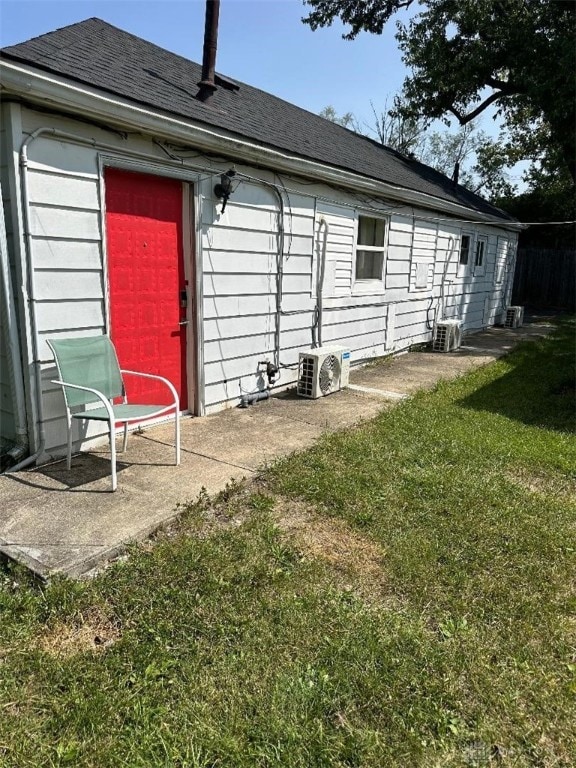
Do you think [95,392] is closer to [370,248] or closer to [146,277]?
[146,277]

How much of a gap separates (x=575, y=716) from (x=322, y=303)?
17.7 ft

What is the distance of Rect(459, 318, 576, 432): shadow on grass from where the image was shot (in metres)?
5.39

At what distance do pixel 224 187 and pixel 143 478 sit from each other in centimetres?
277

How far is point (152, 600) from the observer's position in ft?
7.80

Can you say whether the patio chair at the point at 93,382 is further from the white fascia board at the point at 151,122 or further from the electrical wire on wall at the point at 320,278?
the electrical wire on wall at the point at 320,278

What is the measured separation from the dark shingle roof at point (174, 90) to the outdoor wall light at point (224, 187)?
1.44ft

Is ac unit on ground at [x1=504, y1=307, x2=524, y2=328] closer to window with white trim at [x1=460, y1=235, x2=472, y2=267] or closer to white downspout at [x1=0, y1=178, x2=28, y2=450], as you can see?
window with white trim at [x1=460, y1=235, x2=472, y2=267]

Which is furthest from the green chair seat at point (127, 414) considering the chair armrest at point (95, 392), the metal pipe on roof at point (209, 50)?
the metal pipe on roof at point (209, 50)

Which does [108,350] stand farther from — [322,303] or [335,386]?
[322,303]

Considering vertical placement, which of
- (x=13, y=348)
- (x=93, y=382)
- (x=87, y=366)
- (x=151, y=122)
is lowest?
(x=93, y=382)

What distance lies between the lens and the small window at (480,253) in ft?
39.2

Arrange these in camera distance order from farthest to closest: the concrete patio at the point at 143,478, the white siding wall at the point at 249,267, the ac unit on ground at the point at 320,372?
1. the ac unit on ground at the point at 320,372
2. the white siding wall at the point at 249,267
3. the concrete patio at the point at 143,478

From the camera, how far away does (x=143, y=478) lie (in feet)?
11.9

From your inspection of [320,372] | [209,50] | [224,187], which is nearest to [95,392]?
[224,187]
